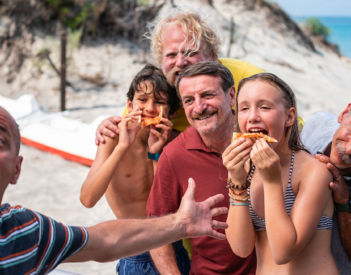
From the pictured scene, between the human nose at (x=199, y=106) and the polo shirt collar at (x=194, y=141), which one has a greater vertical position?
the human nose at (x=199, y=106)

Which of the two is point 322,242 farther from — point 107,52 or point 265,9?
point 265,9

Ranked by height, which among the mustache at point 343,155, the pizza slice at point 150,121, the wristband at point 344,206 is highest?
the mustache at point 343,155

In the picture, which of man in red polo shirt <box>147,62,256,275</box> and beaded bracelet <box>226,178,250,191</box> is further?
man in red polo shirt <box>147,62,256,275</box>

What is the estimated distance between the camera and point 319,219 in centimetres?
201

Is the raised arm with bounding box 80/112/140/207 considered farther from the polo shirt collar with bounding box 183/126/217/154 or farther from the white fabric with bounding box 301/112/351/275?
the white fabric with bounding box 301/112/351/275

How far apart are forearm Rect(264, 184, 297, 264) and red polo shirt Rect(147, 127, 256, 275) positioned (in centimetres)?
49

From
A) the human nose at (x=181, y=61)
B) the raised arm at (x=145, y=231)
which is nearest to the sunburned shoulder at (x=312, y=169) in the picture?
the raised arm at (x=145, y=231)

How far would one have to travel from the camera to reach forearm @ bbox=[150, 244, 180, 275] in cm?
261

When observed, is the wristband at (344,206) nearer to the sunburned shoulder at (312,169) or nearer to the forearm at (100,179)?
the sunburned shoulder at (312,169)

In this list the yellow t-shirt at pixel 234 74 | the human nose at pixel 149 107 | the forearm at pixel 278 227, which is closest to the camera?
the forearm at pixel 278 227

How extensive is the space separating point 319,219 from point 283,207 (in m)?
0.20

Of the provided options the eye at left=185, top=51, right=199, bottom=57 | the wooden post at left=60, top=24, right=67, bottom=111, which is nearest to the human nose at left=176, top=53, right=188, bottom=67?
the eye at left=185, top=51, right=199, bottom=57

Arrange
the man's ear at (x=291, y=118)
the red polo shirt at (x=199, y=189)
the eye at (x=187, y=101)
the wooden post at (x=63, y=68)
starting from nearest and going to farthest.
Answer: the man's ear at (x=291, y=118) < the red polo shirt at (x=199, y=189) < the eye at (x=187, y=101) < the wooden post at (x=63, y=68)

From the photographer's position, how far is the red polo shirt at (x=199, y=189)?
8.02ft
